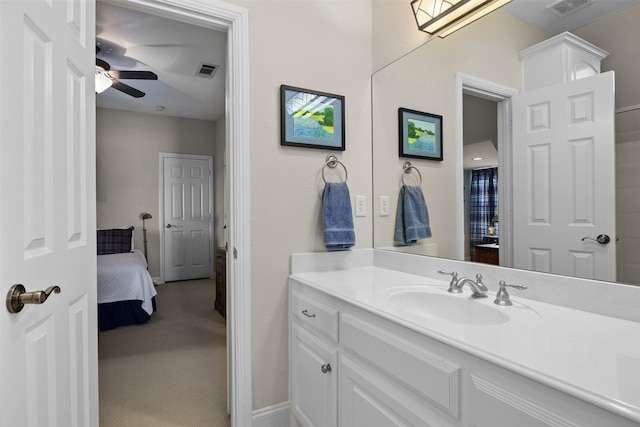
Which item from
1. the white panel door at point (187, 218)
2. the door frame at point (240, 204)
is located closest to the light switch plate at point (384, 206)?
the door frame at point (240, 204)

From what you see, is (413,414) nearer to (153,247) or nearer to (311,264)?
(311,264)

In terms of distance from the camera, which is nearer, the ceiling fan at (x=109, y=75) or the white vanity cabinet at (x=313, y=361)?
the white vanity cabinet at (x=313, y=361)

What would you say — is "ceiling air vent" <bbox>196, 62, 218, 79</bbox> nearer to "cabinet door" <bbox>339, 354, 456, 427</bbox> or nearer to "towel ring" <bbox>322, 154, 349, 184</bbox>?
"towel ring" <bbox>322, 154, 349, 184</bbox>

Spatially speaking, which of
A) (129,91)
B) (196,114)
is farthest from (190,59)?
(196,114)

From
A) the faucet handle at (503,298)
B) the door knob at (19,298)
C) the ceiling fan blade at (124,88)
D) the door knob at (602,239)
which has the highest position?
the ceiling fan blade at (124,88)

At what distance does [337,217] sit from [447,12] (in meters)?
1.14

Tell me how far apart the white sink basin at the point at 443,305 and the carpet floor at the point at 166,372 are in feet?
4.02

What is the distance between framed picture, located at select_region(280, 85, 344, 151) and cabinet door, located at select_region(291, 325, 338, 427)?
97 centimetres

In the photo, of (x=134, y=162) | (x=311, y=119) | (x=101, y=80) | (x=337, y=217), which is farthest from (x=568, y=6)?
(x=134, y=162)

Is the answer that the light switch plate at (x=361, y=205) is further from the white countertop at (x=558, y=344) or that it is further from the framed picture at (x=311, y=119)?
the white countertop at (x=558, y=344)

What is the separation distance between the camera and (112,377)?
233cm

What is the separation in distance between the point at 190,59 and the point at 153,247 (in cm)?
315

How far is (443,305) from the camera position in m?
1.38

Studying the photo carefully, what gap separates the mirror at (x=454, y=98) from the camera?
40.4 inches
